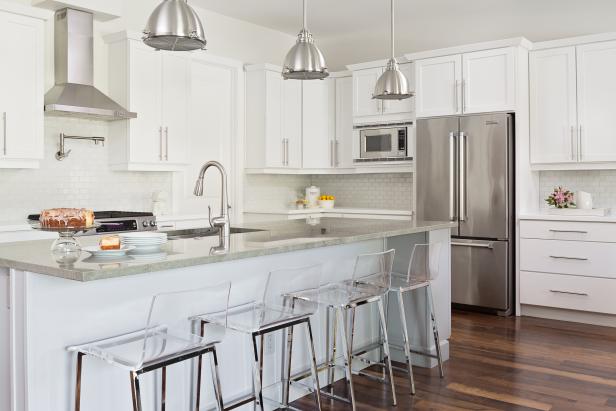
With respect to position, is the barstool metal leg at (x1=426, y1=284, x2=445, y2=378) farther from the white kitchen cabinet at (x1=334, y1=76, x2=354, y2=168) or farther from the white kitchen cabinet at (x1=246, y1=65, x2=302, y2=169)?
the white kitchen cabinet at (x1=334, y1=76, x2=354, y2=168)

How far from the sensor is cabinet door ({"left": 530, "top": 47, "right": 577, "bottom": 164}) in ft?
17.4

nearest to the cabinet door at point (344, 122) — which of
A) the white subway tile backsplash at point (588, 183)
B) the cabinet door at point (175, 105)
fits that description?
the cabinet door at point (175, 105)

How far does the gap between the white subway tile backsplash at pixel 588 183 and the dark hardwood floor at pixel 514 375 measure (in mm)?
1258

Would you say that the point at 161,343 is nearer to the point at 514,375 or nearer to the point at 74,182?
the point at 514,375

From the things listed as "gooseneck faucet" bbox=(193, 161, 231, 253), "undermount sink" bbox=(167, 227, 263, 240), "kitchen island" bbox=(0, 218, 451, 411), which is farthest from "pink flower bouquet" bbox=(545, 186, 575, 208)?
"gooseneck faucet" bbox=(193, 161, 231, 253)

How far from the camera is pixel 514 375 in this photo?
146 inches

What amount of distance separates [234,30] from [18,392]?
4863 millimetres

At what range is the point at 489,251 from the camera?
5418 mm

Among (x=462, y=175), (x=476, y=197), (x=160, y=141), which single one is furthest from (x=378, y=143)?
(x=160, y=141)

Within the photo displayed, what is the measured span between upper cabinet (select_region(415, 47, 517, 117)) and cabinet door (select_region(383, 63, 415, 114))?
0.57ft

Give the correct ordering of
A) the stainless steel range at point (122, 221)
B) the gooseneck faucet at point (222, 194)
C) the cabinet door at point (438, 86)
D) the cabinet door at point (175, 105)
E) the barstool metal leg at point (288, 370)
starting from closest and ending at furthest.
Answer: the barstool metal leg at point (288, 370) < the gooseneck faucet at point (222, 194) < the stainless steel range at point (122, 221) < the cabinet door at point (175, 105) < the cabinet door at point (438, 86)

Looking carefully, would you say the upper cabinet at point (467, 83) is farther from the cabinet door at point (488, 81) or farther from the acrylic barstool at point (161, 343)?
the acrylic barstool at point (161, 343)

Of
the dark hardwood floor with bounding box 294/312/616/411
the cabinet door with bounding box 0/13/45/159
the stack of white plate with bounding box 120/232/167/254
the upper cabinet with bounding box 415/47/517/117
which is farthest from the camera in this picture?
the upper cabinet with bounding box 415/47/517/117

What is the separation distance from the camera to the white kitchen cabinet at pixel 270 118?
623 cm
